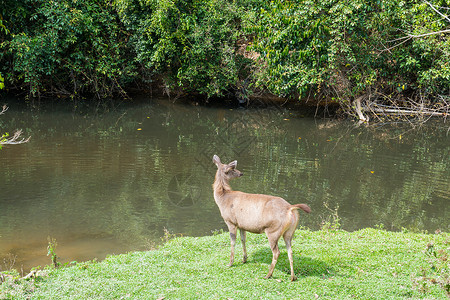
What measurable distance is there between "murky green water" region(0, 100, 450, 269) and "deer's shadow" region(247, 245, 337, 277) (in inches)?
104

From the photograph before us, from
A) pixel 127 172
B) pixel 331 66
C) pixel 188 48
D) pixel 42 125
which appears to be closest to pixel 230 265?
pixel 127 172

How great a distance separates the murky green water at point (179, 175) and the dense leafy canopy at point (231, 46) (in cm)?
222

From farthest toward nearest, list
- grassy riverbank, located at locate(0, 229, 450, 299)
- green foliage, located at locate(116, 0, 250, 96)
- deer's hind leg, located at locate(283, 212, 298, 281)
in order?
green foliage, located at locate(116, 0, 250, 96) → deer's hind leg, located at locate(283, 212, 298, 281) → grassy riverbank, located at locate(0, 229, 450, 299)

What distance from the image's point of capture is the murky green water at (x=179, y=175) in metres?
8.81

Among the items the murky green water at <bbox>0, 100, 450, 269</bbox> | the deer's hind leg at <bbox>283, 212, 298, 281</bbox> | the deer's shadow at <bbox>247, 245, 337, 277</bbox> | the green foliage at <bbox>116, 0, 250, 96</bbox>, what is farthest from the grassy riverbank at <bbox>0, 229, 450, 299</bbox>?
the green foliage at <bbox>116, 0, 250, 96</bbox>

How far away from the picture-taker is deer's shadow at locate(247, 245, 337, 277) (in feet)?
18.4

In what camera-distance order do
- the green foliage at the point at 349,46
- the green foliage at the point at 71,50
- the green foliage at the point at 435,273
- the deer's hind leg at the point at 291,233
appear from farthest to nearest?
the green foliage at the point at 71,50, the green foliage at the point at 349,46, the deer's hind leg at the point at 291,233, the green foliage at the point at 435,273

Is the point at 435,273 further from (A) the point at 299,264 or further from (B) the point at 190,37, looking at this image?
(B) the point at 190,37

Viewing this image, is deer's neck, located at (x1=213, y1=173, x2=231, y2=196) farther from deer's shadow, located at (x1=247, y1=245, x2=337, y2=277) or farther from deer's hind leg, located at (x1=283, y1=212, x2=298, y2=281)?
deer's hind leg, located at (x1=283, y1=212, x2=298, y2=281)

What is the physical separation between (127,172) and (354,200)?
6.31 meters

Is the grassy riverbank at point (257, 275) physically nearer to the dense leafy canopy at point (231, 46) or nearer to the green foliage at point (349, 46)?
the green foliage at point (349, 46)

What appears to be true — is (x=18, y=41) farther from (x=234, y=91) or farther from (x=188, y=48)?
(x=234, y=91)

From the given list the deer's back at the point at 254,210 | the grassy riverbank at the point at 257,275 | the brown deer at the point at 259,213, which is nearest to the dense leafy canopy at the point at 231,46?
the grassy riverbank at the point at 257,275

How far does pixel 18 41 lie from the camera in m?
18.3
